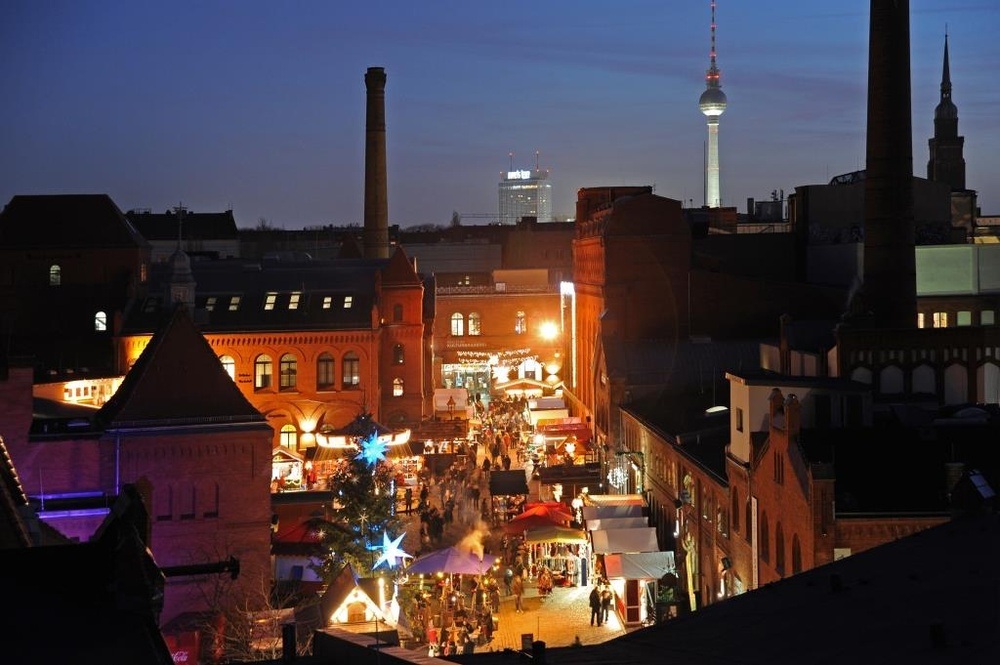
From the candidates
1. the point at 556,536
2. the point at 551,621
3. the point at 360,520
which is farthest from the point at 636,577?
the point at 360,520

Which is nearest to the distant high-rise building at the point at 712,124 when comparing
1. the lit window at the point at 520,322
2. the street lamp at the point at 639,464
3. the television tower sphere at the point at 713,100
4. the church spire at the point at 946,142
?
the television tower sphere at the point at 713,100

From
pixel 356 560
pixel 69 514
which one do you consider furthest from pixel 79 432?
pixel 356 560

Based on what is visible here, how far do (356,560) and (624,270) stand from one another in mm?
30588

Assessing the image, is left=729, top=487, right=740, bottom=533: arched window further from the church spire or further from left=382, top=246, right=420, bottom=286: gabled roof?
the church spire

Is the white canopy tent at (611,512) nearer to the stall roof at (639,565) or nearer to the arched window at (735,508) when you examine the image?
the stall roof at (639,565)

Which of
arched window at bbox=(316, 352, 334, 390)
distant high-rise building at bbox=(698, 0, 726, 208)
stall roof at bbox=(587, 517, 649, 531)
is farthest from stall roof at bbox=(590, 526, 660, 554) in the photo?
distant high-rise building at bbox=(698, 0, 726, 208)

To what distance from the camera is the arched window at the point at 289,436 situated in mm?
60031

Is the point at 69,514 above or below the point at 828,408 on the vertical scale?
below

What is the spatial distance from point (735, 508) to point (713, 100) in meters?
160

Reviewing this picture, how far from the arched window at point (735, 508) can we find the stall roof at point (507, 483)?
11.4m

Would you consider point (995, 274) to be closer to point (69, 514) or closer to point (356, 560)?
point (356, 560)

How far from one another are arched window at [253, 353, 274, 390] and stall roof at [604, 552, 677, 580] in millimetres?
30224

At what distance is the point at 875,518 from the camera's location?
24.4m

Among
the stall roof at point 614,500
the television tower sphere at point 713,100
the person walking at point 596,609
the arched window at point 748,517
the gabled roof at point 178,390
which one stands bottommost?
the person walking at point 596,609
